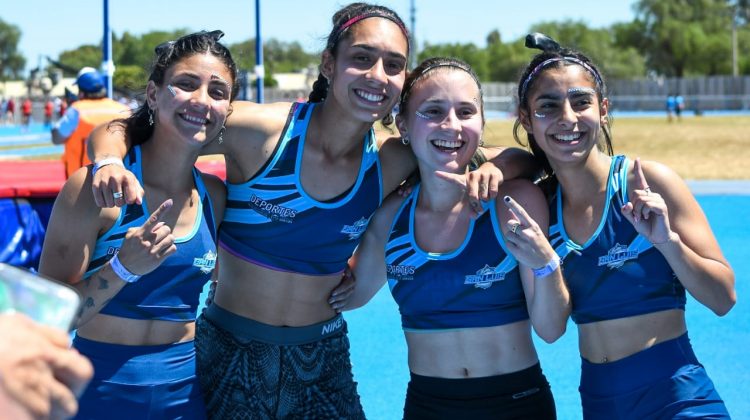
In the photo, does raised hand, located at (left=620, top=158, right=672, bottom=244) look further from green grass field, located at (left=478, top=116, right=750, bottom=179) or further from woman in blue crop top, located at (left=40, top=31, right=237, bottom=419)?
green grass field, located at (left=478, top=116, right=750, bottom=179)

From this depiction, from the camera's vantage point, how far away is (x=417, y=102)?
3391 mm

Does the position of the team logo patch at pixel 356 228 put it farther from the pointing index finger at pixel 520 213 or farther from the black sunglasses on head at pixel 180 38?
the black sunglasses on head at pixel 180 38

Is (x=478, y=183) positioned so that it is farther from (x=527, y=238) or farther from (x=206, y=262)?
(x=206, y=262)

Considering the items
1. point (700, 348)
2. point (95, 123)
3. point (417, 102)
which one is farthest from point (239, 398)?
point (95, 123)

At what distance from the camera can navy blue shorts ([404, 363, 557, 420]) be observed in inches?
127

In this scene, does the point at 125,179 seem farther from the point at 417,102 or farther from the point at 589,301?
the point at 589,301

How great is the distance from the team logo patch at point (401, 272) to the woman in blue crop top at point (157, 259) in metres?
0.70

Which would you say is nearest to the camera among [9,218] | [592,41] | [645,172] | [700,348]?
[645,172]

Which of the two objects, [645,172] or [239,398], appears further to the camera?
[239,398]

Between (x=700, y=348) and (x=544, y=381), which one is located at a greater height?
(x=544, y=381)

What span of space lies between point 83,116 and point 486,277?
22.0ft

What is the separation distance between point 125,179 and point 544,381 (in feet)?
5.63

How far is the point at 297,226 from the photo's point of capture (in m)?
3.41

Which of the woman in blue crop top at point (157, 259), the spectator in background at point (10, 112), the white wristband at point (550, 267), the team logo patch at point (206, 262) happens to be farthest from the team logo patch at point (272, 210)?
the spectator in background at point (10, 112)
